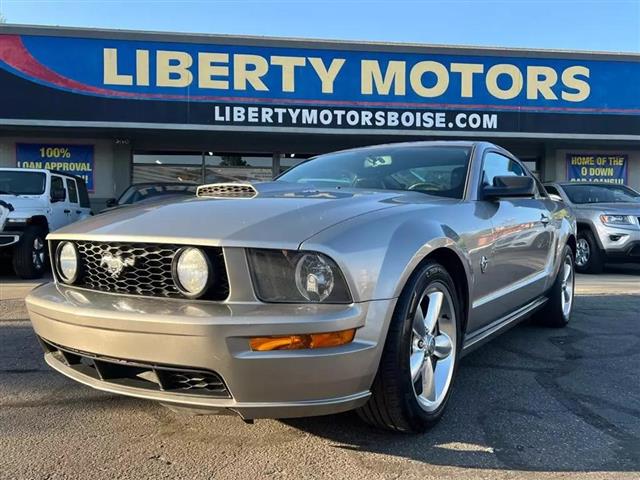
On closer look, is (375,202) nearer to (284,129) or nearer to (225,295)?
(225,295)

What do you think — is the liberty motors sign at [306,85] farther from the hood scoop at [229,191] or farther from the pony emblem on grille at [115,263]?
the pony emblem on grille at [115,263]

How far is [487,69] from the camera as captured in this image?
1297 centimetres

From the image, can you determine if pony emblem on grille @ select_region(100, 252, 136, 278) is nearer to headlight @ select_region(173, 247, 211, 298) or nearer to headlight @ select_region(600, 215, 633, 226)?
headlight @ select_region(173, 247, 211, 298)

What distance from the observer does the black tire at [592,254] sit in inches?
354

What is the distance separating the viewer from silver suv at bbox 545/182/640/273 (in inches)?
345

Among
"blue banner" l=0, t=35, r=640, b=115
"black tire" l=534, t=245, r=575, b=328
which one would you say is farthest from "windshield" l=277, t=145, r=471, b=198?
"blue banner" l=0, t=35, r=640, b=115

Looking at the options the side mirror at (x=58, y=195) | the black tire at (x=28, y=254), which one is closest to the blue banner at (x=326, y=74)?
the side mirror at (x=58, y=195)

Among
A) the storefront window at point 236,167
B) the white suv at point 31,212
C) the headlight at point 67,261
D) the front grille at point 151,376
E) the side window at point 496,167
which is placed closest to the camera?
the front grille at point 151,376

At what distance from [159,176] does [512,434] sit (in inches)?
490

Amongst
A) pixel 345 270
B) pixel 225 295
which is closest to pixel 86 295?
pixel 225 295

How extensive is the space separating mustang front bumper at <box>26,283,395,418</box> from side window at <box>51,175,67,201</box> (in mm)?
7610

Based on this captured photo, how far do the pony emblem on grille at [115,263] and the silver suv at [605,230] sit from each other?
794cm

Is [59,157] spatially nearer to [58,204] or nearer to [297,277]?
[58,204]

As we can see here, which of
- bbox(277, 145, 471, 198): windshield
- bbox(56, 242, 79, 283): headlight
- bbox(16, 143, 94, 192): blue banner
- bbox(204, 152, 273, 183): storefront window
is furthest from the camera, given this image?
bbox(204, 152, 273, 183): storefront window
